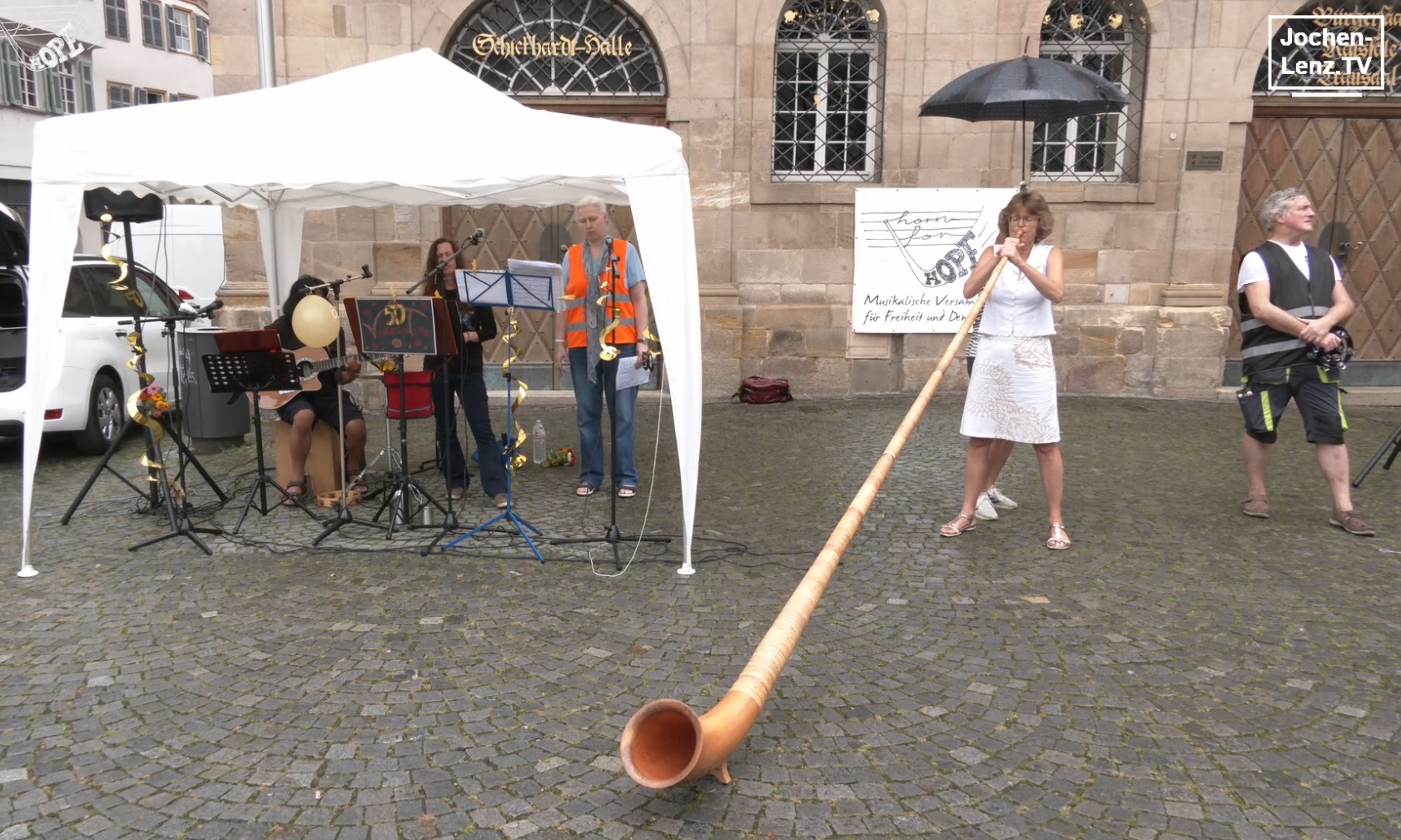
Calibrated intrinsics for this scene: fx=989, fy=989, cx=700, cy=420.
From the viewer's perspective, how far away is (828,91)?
35.1 feet

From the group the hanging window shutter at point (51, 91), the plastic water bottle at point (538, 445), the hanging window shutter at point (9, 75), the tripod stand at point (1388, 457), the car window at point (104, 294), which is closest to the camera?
the tripod stand at point (1388, 457)

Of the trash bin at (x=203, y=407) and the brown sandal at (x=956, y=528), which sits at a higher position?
the trash bin at (x=203, y=407)

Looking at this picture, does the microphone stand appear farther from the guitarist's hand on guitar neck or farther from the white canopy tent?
the guitarist's hand on guitar neck

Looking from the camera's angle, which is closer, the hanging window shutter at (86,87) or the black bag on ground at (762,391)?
the black bag on ground at (762,391)

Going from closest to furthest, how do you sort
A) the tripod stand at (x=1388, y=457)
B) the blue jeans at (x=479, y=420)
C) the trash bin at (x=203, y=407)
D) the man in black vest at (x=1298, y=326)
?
the man in black vest at (x=1298, y=326) → the blue jeans at (x=479, y=420) → the tripod stand at (x=1388, y=457) → the trash bin at (x=203, y=407)

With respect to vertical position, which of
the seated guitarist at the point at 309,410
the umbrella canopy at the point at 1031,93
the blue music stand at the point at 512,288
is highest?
the umbrella canopy at the point at 1031,93

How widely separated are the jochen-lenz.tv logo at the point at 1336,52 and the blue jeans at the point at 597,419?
27.9 feet

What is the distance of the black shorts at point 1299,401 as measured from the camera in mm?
5539

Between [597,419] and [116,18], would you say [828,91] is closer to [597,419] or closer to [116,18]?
[597,419]

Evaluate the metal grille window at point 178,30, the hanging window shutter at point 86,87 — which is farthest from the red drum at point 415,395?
the metal grille window at point 178,30

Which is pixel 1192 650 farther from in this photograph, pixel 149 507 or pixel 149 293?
pixel 149 293

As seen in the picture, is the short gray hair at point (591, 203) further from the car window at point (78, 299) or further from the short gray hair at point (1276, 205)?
the car window at point (78, 299)

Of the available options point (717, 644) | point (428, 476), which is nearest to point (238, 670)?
point (717, 644)

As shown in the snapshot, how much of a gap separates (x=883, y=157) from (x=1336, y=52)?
4.88m
